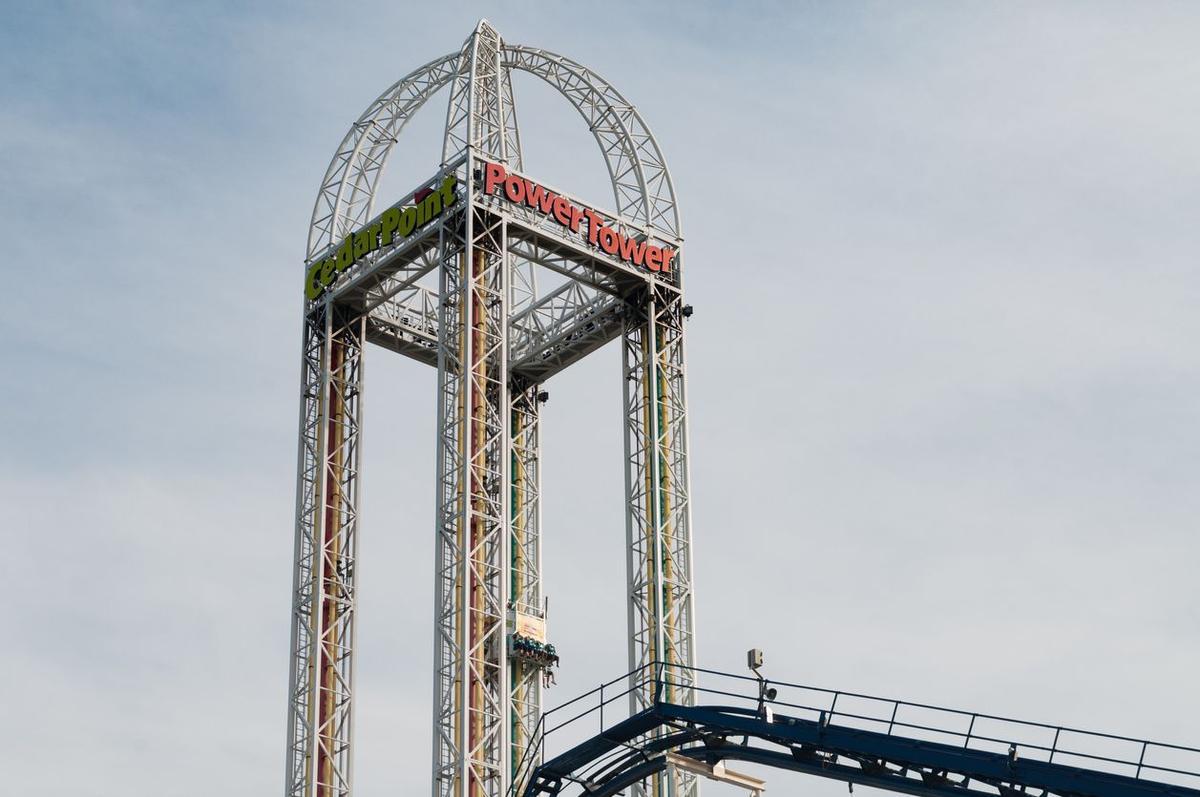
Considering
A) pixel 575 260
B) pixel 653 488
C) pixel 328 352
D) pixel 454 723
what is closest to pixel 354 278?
pixel 328 352

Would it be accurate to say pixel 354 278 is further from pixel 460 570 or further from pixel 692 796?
pixel 692 796

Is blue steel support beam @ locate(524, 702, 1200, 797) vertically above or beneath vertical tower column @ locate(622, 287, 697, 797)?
beneath

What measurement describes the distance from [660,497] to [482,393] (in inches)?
302

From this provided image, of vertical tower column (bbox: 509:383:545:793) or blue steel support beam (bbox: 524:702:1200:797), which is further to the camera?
vertical tower column (bbox: 509:383:545:793)

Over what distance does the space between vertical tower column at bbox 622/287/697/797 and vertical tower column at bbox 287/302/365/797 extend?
10.3m

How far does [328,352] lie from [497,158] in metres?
9.64

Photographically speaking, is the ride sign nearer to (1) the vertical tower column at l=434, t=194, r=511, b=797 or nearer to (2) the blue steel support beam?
(1) the vertical tower column at l=434, t=194, r=511, b=797

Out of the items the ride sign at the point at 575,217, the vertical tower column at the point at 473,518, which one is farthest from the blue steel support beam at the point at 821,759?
the ride sign at the point at 575,217

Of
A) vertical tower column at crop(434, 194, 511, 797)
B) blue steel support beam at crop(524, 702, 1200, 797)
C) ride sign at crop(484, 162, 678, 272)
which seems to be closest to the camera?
blue steel support beam at crop(524, 702, 1200, 797)

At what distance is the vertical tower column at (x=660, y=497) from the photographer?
7031 cm

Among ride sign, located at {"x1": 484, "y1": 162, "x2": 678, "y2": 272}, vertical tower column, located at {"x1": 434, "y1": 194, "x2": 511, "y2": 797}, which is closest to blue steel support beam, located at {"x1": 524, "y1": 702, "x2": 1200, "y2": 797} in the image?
vertical tower column, located at {"x1": 434, "y1": 194, "x2": 511, "y2": 797}

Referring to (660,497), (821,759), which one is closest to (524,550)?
(660,497)

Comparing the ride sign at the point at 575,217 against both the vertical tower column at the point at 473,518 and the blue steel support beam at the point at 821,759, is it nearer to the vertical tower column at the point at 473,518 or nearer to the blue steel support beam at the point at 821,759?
the vertical tower column at the point at 473,518

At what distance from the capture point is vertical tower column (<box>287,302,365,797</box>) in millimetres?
71688
